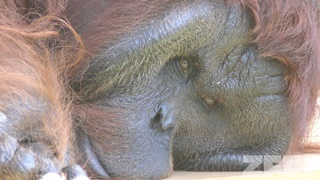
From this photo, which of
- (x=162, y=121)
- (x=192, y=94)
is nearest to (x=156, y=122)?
(x=162, y=121)

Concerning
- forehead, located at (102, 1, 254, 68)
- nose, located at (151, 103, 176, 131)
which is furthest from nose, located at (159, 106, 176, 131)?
forehead, located at (102, 1, 254, 68)

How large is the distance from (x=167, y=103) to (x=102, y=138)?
175 mm

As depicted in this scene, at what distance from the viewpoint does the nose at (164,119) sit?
1.39 metres

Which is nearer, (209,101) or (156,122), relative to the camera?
(156,122)

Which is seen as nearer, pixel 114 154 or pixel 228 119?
pixel 114 154

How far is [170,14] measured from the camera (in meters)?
1.33

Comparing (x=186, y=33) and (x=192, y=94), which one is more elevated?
(x=186, y=33)

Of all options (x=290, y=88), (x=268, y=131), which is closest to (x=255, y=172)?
(x=268, y=131)

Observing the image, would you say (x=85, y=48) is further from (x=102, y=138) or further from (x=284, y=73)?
(x=284, y=73)

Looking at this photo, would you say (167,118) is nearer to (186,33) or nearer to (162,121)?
(162,121)

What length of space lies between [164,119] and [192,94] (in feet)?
0.37

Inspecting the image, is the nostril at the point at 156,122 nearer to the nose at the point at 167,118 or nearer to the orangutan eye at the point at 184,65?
the nose at the point at 167,118

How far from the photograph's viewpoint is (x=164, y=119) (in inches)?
55.2

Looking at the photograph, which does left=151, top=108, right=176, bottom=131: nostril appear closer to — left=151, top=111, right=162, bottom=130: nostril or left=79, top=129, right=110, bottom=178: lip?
left=151, top=111, right=162, bottom=130: nostril
